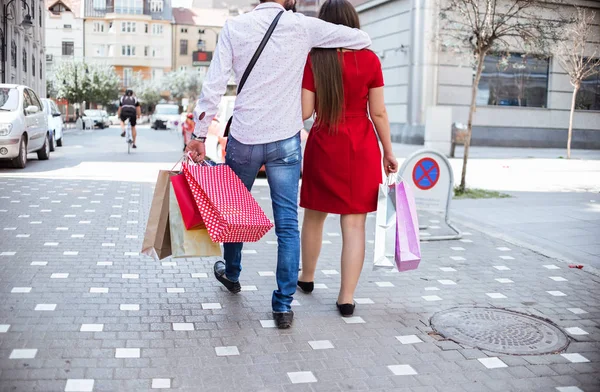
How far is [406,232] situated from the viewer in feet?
15.5

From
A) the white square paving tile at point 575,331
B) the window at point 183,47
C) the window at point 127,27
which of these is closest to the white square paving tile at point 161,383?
the white square paving tile at point 575,331

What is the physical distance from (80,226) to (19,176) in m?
5.49

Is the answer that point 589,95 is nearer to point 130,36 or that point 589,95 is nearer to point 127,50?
point 130,36

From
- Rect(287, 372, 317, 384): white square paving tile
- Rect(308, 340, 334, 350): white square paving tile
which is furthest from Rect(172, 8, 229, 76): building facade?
Rect(287, 372, 317, 384): white square paving tile

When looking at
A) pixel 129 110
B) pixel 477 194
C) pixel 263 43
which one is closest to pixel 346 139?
pixel 263 43

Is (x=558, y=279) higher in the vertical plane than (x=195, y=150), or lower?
lower

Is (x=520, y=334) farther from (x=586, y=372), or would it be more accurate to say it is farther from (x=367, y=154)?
(x=367, y=154)

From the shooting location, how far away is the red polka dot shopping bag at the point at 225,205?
4.17 metres

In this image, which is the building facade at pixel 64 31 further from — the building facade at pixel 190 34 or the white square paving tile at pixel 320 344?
the white square paving tile at pixel 320 344

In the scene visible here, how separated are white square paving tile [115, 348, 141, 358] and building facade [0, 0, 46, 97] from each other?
27.2 metres

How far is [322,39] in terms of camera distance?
4438 millimetres

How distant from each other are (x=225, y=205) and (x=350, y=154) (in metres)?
0.96

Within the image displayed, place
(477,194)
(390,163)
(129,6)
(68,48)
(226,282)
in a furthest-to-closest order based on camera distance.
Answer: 1. (129,6)
2. (68,48)
3. (477,194)
4. (226,282)
5. (390,163)

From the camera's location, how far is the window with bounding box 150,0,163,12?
8938 centimetres
